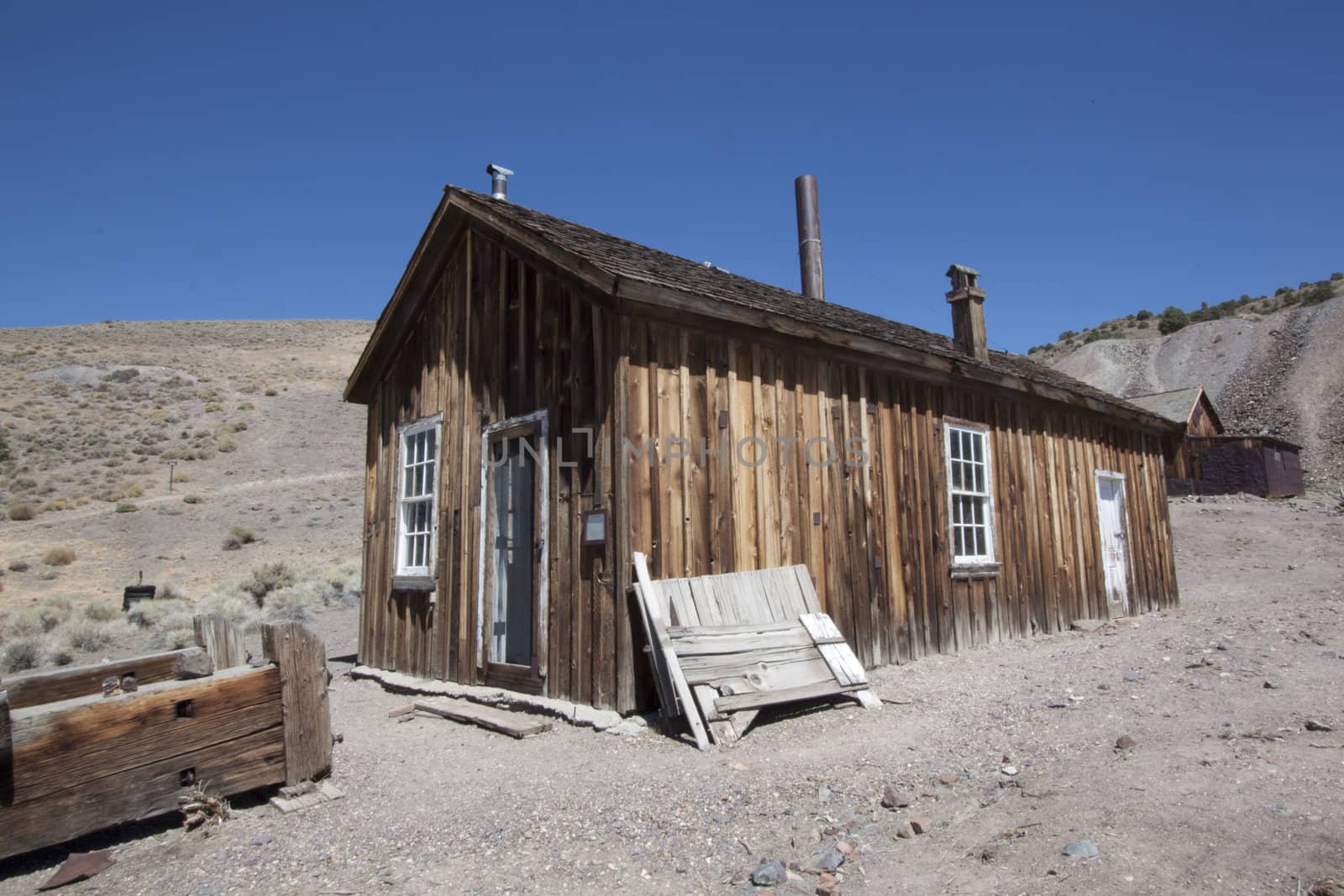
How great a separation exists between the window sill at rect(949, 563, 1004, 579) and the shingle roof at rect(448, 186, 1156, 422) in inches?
90.4

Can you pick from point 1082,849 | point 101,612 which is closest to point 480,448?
point 1082,849

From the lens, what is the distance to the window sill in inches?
364

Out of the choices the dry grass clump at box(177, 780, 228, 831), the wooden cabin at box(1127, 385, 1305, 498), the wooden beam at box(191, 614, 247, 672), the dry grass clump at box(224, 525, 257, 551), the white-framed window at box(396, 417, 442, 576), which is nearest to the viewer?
the dry grass clump at box(177, 780, 228, 831)

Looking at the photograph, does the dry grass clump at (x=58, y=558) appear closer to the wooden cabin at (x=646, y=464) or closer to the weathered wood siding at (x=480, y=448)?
the wooden cabin at (x=646, y=464)

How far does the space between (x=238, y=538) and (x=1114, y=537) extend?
76.4 ft

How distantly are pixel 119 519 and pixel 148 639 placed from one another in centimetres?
1607

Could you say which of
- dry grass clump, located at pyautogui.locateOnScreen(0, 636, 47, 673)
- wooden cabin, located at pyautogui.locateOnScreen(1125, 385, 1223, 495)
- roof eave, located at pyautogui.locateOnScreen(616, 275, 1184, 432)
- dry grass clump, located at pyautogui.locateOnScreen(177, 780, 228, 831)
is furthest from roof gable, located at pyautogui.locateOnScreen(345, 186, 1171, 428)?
wooden cabin, located at pyautogui.locateOnScreen(1125, 385, 1223, 495)

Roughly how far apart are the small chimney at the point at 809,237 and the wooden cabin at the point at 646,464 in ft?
8.36

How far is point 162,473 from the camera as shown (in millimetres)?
33469

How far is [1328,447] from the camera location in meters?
40.8

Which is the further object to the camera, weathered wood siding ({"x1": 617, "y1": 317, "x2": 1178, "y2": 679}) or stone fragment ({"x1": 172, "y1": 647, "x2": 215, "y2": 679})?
weathered wood siding ({"x1": 617, "y1": 317, "x2": 1178, "y2": 679})

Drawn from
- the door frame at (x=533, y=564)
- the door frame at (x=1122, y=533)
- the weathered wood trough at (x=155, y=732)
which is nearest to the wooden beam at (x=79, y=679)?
the weathered wood trough at (x=155, y=732)

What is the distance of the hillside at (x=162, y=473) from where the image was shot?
771 inches

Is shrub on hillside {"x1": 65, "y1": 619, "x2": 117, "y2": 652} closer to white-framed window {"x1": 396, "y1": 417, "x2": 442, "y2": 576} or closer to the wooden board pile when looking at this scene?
white-framed window {"x1": 396, "y1": 417, "x2": 442, "y2": 576}
